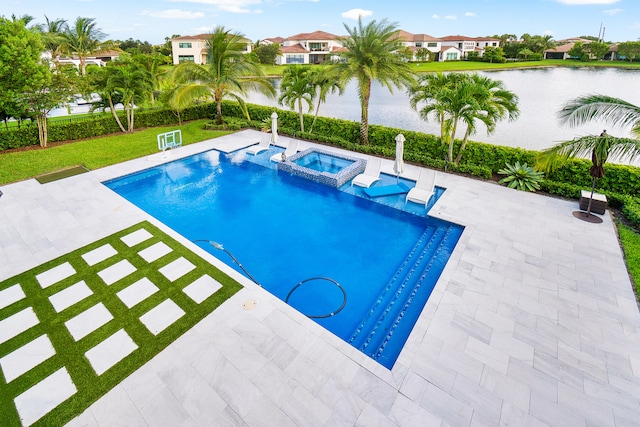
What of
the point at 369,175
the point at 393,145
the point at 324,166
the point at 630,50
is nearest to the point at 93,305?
the point at 369,175

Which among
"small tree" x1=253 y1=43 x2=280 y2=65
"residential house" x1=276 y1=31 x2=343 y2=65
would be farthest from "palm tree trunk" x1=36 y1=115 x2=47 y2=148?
"residential house" x1=276 y1=31 x2=343 y2=65

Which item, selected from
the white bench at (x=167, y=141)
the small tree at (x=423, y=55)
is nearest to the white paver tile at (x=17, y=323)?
the white bench at (x=167, y=141)

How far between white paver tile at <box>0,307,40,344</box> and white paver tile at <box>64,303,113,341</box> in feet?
2.35

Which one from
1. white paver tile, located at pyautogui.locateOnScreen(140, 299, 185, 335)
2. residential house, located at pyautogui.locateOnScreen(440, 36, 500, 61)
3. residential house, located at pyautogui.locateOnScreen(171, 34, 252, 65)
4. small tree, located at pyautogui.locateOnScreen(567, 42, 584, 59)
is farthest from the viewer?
residential house, located at pyautogui.locateOnScreen(440, 36, 500, 61)

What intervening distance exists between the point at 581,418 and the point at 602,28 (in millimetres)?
90791

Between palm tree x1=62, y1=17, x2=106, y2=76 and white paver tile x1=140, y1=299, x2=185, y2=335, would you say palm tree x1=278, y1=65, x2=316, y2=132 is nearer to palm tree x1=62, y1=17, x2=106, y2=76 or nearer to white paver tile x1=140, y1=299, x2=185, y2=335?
white paver tile x1=140, y1=299, x2=185, y2=335

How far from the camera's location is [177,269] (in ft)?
25.4

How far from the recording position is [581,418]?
468 cm

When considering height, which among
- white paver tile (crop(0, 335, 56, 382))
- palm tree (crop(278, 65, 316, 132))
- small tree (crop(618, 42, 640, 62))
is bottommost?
white paver tile (crop(0, 335, 56, 382))

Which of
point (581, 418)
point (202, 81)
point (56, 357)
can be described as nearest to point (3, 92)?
point (202, 81)

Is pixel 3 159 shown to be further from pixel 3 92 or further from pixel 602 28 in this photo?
pixel 602 28

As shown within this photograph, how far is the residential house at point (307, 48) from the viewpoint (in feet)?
230

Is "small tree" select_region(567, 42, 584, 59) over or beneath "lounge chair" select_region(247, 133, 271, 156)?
over

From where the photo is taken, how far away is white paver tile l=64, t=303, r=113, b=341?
19.9 feet
